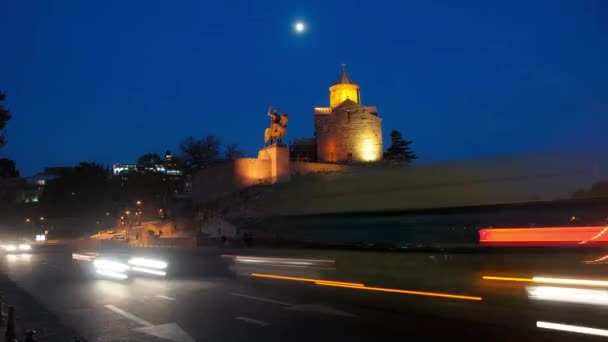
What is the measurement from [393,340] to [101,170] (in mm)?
98451

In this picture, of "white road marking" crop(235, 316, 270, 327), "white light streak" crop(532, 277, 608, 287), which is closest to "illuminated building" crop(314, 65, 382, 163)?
"white road marking" crop(235, 316, 270, 327)

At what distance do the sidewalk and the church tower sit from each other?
6957cm

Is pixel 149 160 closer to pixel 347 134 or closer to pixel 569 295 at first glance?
pixel 347 134

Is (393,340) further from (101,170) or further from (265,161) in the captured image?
(101,170)

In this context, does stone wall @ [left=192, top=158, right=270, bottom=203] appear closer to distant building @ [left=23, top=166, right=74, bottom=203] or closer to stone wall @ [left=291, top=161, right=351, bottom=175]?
stone wall @ [left=291, top=161, right=351, bottom=175]

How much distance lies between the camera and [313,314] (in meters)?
11.1

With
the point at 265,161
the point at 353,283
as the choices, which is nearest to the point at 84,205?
the point at 265,161

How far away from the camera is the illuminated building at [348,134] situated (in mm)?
77625

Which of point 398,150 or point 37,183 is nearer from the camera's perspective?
point 398,150

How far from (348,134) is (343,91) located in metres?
8.16

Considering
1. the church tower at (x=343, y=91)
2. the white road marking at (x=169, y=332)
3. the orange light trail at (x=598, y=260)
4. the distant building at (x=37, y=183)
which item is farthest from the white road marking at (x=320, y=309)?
the distant building at (x=37, y=183)

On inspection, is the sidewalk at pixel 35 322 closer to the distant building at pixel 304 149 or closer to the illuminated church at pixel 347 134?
the illuminated church at pixel 347 134

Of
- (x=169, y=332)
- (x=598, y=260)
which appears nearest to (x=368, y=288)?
(x=169, y=332)

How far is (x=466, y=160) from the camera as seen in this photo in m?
9.21
